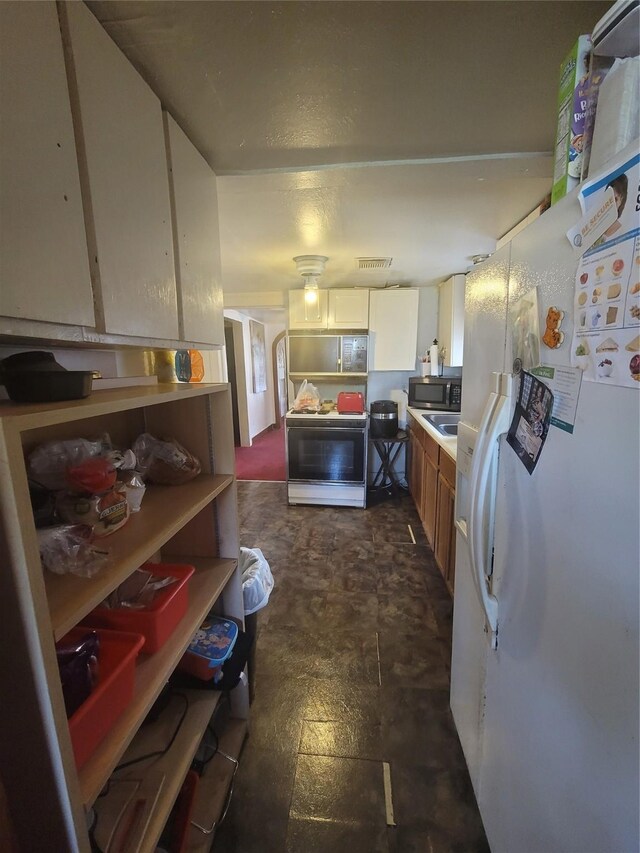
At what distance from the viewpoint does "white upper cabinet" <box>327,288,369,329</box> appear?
10.9 feet

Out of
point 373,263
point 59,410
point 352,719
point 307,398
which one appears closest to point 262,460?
point 307,398

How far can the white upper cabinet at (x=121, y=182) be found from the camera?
0.66 m

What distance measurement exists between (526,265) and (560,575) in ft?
2.17

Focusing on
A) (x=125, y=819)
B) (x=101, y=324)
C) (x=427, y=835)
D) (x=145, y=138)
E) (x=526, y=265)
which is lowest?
(x=427, y=835)

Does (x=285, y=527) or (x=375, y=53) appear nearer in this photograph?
(x=375, y=53)

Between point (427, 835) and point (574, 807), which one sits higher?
point (574, 807)

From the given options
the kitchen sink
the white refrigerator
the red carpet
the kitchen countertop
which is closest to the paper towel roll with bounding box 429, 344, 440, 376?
the kitchen countertop

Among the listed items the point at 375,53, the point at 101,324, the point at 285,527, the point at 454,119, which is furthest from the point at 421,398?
the point at 101,324

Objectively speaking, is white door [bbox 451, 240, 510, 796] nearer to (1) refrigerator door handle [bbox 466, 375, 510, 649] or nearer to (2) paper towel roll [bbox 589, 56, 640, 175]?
(1) refrigerator door handle [bbox 466, 375, 510, 649]

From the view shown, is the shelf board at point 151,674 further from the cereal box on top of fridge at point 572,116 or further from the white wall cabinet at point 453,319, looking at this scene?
the white wall cabinet at point 453,319

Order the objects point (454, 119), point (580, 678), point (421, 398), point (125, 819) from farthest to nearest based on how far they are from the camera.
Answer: point (421, 398)
point (454, 119)
point (125, 819)
point (580, 678)

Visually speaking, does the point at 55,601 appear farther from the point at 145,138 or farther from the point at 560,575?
the point at 145,138

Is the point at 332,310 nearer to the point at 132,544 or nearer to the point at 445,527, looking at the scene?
the point at 445,527

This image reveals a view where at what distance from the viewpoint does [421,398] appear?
11.0ft
